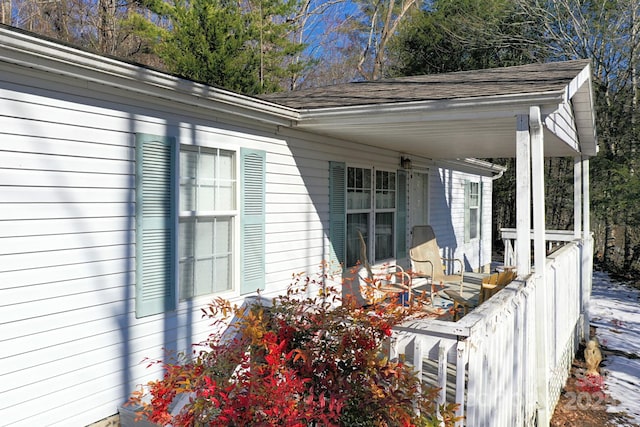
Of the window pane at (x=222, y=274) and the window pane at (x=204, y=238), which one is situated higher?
the window pane at (x=204, y=238)

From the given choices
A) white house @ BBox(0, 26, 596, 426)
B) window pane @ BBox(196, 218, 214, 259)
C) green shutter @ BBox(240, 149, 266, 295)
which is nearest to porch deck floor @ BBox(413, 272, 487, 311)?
white house @ BBox(0, 26, 596, 426)

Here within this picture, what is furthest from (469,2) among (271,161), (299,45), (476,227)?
(271,161)

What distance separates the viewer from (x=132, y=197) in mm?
3410

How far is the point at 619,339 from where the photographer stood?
21.1ft

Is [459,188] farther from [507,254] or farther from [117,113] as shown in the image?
[117,113]

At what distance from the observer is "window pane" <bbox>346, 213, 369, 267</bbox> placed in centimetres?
627

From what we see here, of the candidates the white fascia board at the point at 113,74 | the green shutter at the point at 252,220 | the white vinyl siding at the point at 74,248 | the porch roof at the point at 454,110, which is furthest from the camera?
the green shutter at the point at 252,220

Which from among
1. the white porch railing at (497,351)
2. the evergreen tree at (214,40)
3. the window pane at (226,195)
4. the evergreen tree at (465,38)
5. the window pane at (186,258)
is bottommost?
the white porch railing at (497,351)

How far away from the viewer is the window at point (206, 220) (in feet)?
12.5

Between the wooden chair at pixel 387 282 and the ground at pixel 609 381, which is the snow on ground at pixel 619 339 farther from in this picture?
the wooden chair at pixel 387 282

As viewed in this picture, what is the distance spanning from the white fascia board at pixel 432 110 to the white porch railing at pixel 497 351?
4.49 ft

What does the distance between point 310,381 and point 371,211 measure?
4734 mm

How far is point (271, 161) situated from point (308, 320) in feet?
8.94

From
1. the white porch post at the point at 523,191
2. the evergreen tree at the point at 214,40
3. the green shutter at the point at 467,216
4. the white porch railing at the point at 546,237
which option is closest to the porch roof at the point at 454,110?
the white porch post at the point at 523,191
